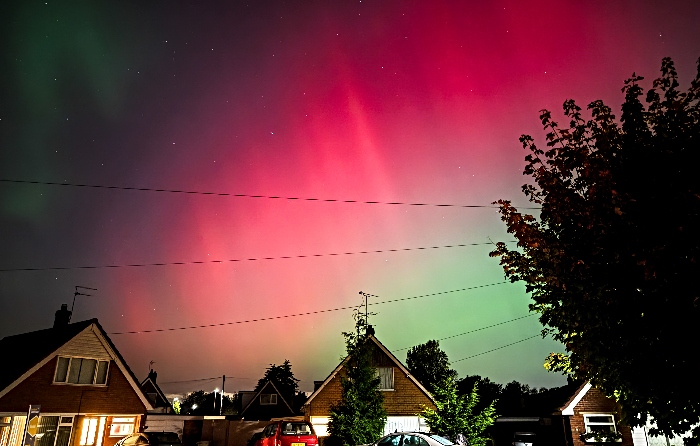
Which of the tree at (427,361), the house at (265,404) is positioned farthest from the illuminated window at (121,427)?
the tree at (427,361)

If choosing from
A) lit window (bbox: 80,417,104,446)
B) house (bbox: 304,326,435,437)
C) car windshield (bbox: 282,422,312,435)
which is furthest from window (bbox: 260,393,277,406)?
car windshield (bbox: 282,422,312,435)

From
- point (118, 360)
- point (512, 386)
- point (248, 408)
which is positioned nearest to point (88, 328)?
point (118, 360)

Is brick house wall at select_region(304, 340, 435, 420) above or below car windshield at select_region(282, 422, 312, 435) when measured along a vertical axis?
above

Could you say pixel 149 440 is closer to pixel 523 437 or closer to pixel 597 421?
pixel 597 421

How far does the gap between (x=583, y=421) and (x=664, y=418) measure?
78.0 feet

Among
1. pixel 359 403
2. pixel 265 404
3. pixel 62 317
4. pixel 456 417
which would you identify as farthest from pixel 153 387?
pixel 456 417

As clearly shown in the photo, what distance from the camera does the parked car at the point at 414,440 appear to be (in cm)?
1458

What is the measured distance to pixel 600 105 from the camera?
960cm

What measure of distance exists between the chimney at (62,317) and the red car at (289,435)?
766 inches

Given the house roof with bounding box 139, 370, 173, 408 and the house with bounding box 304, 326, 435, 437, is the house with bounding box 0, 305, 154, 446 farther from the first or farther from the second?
the house roof with bounding box 139, 370, 173, 408

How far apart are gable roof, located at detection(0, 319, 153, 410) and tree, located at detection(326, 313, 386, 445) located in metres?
13.5

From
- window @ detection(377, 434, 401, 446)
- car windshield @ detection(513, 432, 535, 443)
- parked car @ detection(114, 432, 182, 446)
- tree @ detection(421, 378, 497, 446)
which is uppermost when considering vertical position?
tree @ detection(421, 378, 497, 446)

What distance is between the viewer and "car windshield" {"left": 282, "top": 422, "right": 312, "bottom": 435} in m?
21.3

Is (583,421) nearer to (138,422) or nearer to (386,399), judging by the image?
(386,399)
